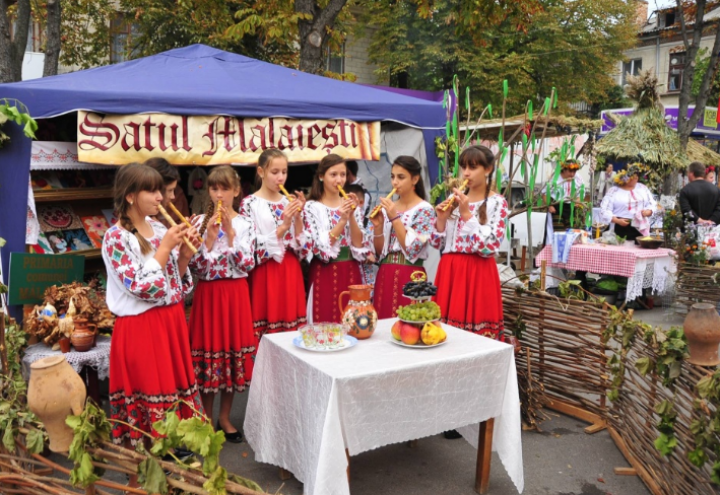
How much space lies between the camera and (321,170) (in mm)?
4422

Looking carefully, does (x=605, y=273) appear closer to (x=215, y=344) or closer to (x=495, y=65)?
(x=215, y=344)

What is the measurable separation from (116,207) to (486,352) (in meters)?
1.91

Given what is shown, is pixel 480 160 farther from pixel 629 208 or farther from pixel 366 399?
pixel 629 208

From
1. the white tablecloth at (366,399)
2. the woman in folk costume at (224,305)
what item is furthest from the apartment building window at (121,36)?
the white tablecloth at (366,399)

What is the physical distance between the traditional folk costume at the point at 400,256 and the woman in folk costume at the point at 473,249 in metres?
0.10

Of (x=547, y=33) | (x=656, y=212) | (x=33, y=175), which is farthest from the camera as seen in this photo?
(x=547, y=33)

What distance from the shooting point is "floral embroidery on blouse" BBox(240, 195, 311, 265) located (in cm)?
413

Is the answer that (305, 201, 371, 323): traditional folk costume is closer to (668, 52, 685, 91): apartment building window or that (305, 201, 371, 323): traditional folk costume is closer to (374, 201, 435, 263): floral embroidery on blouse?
(374, 201, 435, 263): floral embroidery on blouse

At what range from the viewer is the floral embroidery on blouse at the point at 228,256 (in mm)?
3775

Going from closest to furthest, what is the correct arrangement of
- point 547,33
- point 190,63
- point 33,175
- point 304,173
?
point 33,175, point 190,63, point 304,173, point 547,33

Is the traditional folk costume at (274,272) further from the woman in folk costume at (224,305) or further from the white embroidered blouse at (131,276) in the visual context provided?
the white embroidered blouse at (131,276)

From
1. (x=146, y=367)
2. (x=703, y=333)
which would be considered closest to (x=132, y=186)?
(x=146, y=367)

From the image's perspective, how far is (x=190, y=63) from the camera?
18.3 feet

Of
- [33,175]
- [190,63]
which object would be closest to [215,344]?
[33,175]
